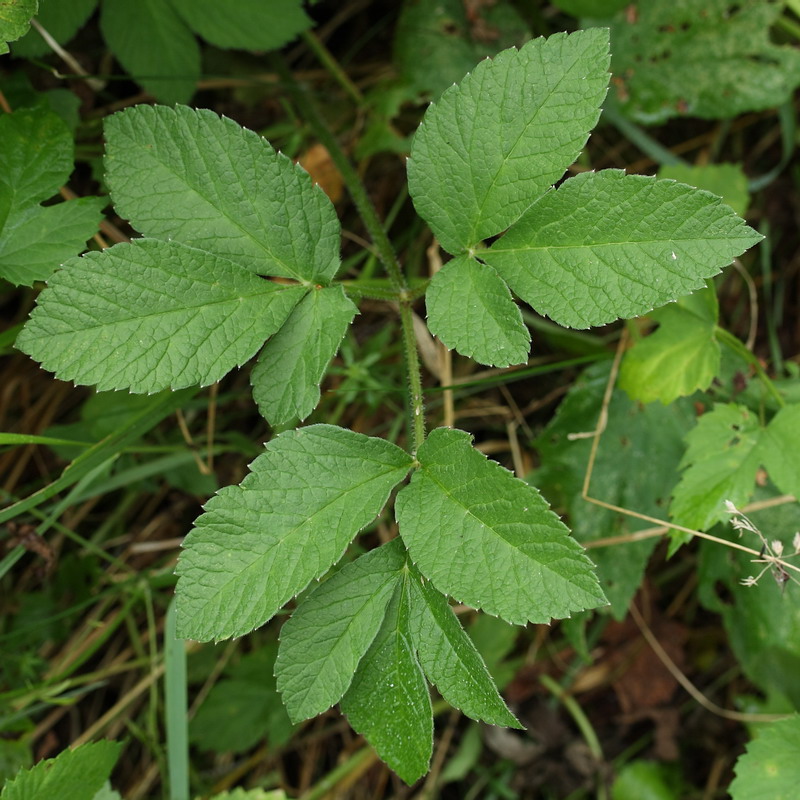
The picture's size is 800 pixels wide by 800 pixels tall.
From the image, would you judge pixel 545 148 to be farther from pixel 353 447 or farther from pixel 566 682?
pixel 566 682

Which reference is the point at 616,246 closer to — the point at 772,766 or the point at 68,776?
the point at 772,766

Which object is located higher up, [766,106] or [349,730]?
[766,106]

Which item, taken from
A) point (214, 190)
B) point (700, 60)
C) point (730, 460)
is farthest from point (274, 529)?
point (700, 60)

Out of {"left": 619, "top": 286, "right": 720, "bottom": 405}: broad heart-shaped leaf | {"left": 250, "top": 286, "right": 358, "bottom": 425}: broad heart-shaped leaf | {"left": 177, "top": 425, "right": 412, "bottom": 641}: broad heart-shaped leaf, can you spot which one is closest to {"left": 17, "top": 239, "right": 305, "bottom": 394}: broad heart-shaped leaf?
{"left": 250, "top": 286, "right": 358, "bottom": 425}: broad heart-shaped leaf

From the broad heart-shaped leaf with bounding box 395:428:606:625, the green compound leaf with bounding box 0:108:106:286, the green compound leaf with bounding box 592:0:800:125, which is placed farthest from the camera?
the green compound leaf with bounding box 592:0:800:125

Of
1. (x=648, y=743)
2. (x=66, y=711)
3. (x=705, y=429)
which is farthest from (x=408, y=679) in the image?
(x=648, y=743)

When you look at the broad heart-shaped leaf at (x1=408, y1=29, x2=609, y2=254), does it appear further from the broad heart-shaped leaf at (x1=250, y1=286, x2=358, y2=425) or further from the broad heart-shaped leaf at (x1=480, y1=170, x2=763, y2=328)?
the broad heart-shaped leaf at (x1=250, y1=286, x2=358, y2=425)
